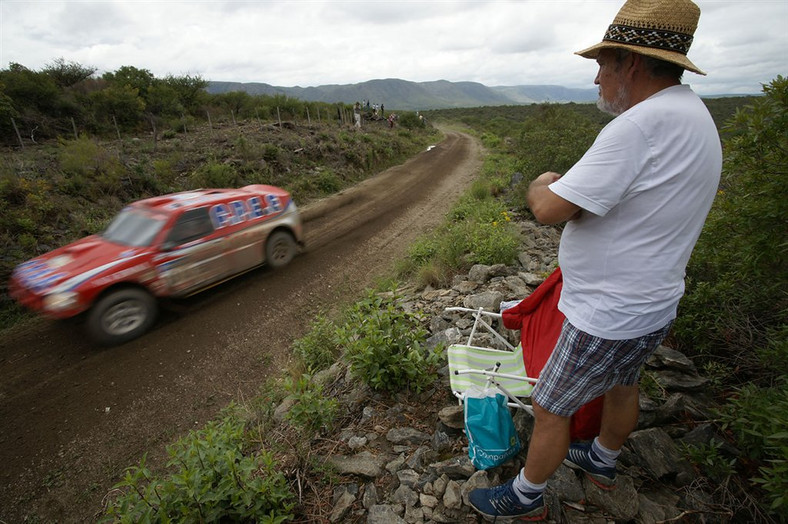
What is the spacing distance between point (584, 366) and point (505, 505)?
92cm

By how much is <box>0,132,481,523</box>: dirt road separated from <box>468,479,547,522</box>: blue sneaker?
3.14 metres

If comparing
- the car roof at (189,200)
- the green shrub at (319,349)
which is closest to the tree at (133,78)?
the car roof at (189,200)

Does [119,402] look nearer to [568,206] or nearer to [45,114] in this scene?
[568,206]

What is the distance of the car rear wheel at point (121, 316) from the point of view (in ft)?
15.3

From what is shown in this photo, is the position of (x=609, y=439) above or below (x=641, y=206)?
below

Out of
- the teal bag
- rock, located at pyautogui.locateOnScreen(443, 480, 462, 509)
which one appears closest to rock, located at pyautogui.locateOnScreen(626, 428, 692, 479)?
the teal bag

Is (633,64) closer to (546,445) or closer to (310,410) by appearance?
(546,445)

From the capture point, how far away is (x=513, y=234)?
637 centimetres

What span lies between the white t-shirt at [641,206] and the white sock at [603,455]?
917 millimetres

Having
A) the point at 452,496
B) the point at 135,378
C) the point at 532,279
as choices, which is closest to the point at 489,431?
the point at 452,496

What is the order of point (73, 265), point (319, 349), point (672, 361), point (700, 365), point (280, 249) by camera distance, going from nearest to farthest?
point (672, 361)
point (700, 365)
point (319, 349)
point (73, 265)
point (280, 249)

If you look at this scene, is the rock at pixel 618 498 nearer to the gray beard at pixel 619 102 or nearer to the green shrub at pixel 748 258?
the green shrub at pixel 748 258

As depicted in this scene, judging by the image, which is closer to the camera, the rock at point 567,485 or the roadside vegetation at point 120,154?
the rock at point 567,485

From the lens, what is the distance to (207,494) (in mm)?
1996
